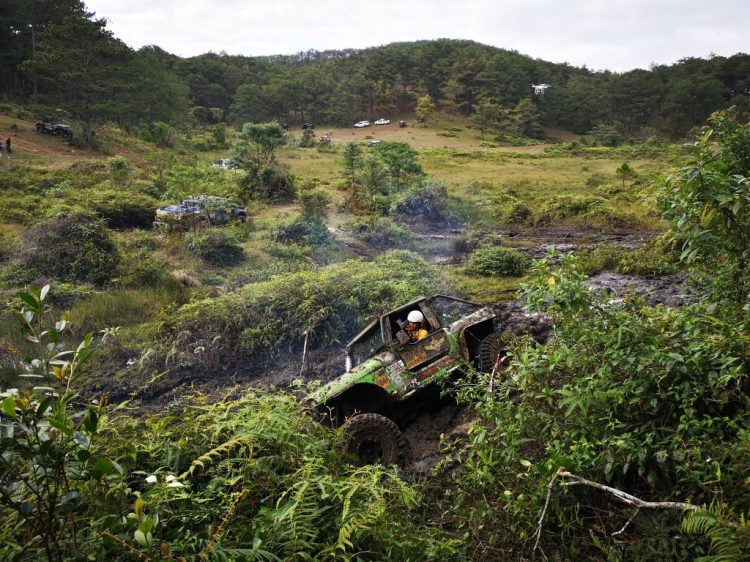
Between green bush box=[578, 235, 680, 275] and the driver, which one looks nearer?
the driver

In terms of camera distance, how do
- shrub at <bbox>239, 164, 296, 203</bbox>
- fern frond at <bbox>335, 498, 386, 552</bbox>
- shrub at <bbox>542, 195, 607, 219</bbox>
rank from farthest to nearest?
shrub at <bbox>239, 164, 296, 203</bbox> < shrub at <bbox>542, 195, 607, 219</bbox> < fern frond at <bbox>335, 498, 386, 552</bbox>

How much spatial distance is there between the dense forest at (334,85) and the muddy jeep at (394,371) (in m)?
34.1

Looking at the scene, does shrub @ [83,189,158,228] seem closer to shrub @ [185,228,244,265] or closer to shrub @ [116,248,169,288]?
shrub @ [185,228,244,265]

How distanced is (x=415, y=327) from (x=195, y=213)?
12.0m

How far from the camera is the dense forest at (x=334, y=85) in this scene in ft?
106

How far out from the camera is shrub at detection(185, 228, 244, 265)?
1386 centimetres

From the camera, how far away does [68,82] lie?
31172 mm

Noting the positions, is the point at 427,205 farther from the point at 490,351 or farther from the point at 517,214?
the point at 490,351

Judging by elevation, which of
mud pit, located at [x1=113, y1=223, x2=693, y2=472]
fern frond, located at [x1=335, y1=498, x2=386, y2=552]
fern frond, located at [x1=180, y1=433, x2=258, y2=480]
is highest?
fern frond, located at [x1=180, y1=433, x2=258, y2=480]

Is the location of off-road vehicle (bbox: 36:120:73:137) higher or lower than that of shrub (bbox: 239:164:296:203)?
higher

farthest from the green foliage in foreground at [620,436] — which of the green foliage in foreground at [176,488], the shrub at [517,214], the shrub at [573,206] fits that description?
the shrub at [573,206]

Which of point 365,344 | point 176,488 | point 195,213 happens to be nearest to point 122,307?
point 195,213

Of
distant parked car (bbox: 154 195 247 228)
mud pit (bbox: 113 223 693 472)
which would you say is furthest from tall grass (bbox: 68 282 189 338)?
distant parked car (bbox: 154 195 247 228)

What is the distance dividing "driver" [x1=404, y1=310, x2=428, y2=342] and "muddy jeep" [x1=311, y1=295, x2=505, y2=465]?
98 mm
